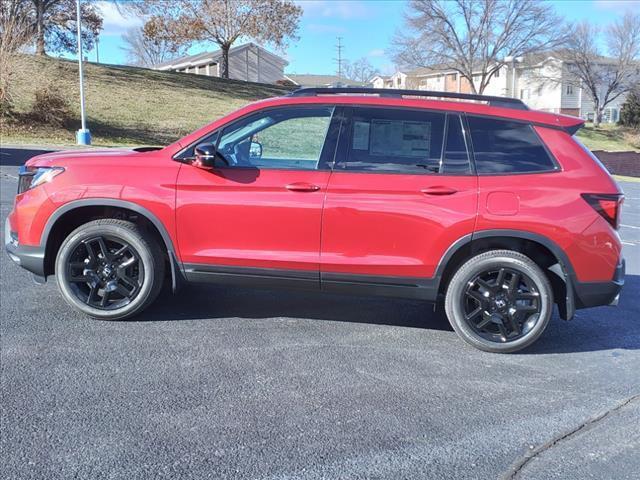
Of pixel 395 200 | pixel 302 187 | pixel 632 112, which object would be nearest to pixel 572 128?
pixel 395 200

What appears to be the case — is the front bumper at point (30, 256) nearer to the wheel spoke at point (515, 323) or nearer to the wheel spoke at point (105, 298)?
the wheel spoke at point (105, 298)

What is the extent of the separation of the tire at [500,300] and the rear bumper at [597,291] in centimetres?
21

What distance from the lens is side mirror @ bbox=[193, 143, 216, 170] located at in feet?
14.5

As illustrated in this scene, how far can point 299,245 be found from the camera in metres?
4.54

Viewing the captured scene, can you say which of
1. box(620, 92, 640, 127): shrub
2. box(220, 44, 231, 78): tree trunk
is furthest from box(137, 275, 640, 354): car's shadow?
box(620, 92, 640, 127): shrub

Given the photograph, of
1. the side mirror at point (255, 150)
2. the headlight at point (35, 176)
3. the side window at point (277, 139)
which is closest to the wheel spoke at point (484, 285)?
the side window at point (277, 139)

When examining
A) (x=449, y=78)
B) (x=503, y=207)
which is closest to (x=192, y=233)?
(x=503, y=207)

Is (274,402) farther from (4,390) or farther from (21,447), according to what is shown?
(4,390)

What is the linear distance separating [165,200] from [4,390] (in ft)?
5.57

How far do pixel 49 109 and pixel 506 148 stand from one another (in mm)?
26350

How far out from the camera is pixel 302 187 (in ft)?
14.6

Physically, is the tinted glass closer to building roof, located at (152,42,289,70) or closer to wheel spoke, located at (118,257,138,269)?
wheel spoke, located at (118,257,138,269)

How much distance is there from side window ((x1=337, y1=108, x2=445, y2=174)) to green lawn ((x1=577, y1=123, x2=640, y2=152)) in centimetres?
4087

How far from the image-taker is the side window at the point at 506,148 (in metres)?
4.44
